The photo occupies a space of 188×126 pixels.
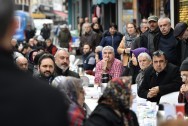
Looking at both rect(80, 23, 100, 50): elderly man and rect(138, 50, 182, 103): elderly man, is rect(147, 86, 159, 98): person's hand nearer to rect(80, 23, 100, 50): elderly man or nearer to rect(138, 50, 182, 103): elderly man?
rect(138, 50, 182, 103): elderly man

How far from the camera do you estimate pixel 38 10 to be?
72125mm

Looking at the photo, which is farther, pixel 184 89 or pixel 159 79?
pixel 159 79

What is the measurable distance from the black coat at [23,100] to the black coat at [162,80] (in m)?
6.62

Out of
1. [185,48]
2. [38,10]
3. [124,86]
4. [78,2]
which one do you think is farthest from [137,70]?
[38,10]

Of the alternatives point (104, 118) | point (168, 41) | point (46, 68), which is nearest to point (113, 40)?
point (168, 41)

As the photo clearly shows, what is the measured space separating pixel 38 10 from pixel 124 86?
67250 mm

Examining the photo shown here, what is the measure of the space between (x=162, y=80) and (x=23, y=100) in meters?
6.93

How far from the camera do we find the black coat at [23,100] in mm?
2842

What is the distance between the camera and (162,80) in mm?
9680

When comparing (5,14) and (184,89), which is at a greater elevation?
(5,14)

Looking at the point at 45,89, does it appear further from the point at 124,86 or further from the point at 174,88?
the point at 174,88

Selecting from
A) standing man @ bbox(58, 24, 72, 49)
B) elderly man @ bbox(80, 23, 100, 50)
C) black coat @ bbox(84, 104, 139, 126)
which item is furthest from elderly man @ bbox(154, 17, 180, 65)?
standing man @ bbox(58, 24, 72, 49)

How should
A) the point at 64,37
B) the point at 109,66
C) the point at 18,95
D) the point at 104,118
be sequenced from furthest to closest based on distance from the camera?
the point at 64,37, the point at 109,66, the point at 104,118, the point at 18,95

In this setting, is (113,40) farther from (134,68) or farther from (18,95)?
(18,95)
